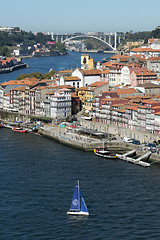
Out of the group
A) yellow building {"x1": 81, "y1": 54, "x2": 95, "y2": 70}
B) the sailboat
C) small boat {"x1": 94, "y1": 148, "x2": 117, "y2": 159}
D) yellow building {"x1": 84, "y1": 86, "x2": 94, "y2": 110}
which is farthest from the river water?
yellow building {"x1": 81, "y1": 54, "x2": 95, "y2": 70}

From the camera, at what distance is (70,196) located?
48.5m

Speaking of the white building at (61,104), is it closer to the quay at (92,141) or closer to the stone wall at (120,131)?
the quay at (92,141)

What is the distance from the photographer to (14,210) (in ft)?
149

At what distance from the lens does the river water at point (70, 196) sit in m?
41.7

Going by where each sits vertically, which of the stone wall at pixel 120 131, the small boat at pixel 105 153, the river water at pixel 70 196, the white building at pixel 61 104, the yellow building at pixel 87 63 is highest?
the yellow building at pixel 87 63

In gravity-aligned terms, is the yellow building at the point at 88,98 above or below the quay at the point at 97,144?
above

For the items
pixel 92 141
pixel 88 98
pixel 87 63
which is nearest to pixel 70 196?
pixel 92 141

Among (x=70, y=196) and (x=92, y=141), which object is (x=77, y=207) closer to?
(x=70, y=196)

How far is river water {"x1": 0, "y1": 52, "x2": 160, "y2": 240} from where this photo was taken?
137 ft

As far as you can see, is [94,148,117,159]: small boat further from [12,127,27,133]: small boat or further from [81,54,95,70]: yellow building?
[81,54,95,70]: yellow building

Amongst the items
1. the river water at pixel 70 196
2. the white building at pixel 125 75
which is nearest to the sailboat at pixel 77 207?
the river water at pixel 70 196

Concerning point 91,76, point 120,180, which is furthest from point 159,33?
point 120,180

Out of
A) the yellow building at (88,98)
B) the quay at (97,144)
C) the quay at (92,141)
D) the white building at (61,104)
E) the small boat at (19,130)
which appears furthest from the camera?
the yellow building at (88,98)

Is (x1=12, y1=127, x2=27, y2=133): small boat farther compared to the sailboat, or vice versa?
(x1=12, y1=127, x2=27, y2=133): small boat
